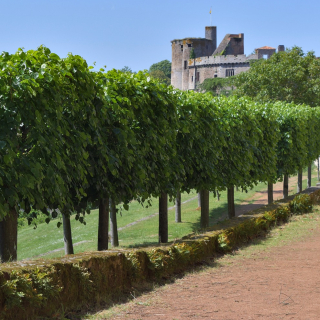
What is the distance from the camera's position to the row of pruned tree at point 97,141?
21.0 ft

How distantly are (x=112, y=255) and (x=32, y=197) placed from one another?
139cm

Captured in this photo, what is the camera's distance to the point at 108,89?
8.59m

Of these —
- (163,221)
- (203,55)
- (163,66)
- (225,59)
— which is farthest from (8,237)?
(163,66)

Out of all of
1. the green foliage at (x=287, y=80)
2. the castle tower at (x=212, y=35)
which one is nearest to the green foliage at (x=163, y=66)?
the castle tower at (x=212, y=35)

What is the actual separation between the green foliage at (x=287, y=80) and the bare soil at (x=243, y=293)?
2839 cm

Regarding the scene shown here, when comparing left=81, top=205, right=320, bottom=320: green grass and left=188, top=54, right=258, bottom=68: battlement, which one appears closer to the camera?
left=81, top=205, right=320, bottom=320: green grass

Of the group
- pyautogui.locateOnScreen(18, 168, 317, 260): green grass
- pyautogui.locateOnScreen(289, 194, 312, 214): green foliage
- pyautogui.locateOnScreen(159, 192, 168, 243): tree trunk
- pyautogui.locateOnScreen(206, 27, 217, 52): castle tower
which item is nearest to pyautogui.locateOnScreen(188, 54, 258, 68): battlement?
pyautogui.locateOnScreen(206, 27, 217, 52): castle tower

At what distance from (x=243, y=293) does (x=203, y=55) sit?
357 ft

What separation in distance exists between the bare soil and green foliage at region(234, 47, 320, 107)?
93.2ft

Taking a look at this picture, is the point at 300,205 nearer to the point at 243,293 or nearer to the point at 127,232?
the point at 127,232

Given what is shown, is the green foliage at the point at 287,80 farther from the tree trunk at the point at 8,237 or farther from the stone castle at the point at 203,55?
the stone castle at the point at 203,55

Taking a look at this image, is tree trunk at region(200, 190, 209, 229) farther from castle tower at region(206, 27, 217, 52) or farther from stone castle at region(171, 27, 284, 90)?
castle tower at region(206, 27, 217, 52)

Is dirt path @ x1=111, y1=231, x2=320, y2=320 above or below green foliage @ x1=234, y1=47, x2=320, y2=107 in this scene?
below

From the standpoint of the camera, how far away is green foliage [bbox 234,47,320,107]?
35594 mm
